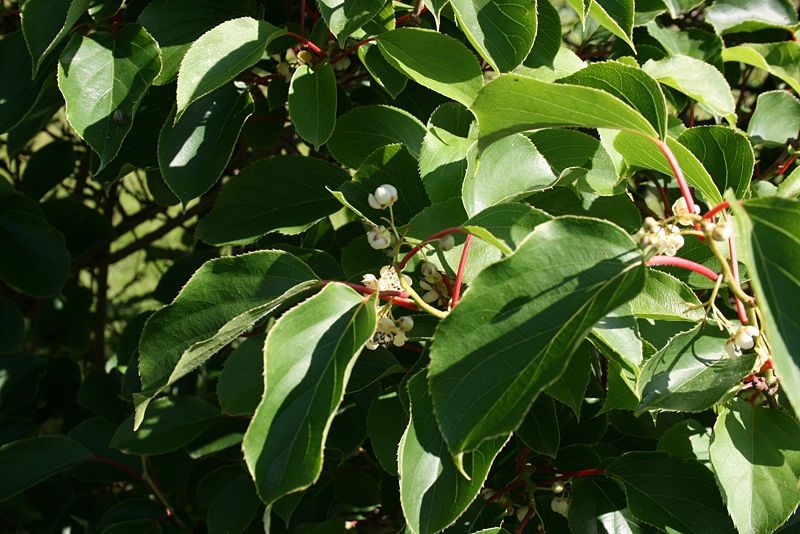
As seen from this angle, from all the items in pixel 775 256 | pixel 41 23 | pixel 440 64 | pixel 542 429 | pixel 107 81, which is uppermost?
pixel 41 23

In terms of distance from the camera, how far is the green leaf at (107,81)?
135cm

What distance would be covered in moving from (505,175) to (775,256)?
45 centimetres

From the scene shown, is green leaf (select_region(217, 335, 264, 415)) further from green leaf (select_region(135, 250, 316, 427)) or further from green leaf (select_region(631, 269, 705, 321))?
green leaf (select_region(631, 269, 705, 321))

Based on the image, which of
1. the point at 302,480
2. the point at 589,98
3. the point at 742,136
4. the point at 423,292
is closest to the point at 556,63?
the point at 742,136

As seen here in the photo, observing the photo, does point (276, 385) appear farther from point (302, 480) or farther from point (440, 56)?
point (440, 56)

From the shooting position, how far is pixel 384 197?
1.24 metres

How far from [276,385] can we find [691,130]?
2.53ft

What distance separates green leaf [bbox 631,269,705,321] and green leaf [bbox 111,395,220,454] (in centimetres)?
99

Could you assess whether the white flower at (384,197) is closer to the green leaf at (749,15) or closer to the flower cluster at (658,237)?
the flower cluster at (658,237)

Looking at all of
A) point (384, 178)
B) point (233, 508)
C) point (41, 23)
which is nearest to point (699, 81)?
point (384, 178)

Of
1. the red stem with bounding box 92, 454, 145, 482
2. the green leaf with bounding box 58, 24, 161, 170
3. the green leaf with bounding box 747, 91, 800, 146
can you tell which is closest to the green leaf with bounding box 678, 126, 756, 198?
the green leaf with bounding box 747, 91, 800, 146

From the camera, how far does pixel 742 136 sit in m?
1.29

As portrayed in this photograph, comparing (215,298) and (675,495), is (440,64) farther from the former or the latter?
(675,495)

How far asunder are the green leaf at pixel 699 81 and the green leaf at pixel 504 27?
0.29 meters
